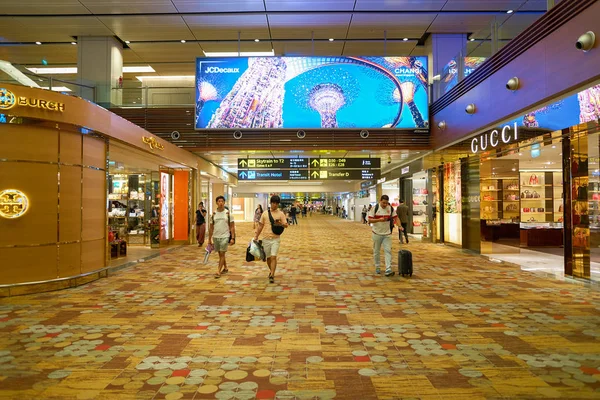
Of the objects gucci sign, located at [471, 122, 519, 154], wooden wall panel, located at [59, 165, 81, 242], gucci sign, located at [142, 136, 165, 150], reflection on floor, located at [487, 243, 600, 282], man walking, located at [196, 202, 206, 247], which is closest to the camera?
wooden wall panel, located at [59, 165, 81, 242]

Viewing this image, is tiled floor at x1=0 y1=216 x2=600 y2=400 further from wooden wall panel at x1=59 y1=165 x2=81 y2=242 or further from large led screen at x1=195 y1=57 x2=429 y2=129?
Answer: large led screen at x1=195 y1=57 x2=429 y2=129

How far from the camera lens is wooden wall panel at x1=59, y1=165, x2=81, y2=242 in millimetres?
6383

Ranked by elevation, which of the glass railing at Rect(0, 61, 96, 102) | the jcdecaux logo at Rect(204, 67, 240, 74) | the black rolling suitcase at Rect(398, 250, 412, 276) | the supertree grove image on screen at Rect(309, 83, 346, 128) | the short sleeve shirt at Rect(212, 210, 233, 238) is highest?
the jcdecaux logo at Rect(204, 67, 240, 74)

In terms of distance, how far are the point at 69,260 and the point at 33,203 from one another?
1.10m

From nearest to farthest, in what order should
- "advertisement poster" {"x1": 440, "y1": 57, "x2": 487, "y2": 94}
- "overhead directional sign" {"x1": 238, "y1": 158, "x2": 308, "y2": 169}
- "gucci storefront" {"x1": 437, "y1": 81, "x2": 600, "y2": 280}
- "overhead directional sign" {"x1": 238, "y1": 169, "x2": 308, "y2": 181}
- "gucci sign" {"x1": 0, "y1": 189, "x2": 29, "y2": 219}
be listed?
1. "gucci sign" {"x1": 0, "y1": 189, "x2": 29, "y2": 219}
2. "gucci storefront" {"x1": 437, "y1": 81, "x2": 600, "y2": 280}
3. "advertisement poster" {"x1": 440, "y1": 57, "x2": 487, "y2": 94}
4. "overhead directional sign" {"x1": 238, "y1": 158, "x2": 308, "y2": 169}
5. "overhead directional sign" {"x1": 238, "y1": 169, "x2": 308, "y2": 181}

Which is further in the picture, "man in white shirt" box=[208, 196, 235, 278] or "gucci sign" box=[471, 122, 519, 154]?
"gucci sign" box=[471, 122, 519, 154]

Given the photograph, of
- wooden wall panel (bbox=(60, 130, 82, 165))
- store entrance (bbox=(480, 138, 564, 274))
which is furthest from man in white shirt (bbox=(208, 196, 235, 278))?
store entrance (bbox=(480, 138, 564, 274))

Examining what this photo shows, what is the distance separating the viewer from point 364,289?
621 centimetres

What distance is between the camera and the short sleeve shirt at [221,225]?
749cm

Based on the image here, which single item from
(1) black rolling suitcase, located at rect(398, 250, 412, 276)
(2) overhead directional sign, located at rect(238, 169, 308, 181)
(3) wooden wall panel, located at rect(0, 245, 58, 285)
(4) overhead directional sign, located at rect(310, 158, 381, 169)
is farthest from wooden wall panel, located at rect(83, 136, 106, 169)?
(4) overhead directional sign, located at rect(310, 158, 381, 169)

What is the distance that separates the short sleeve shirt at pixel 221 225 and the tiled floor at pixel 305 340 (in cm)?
97

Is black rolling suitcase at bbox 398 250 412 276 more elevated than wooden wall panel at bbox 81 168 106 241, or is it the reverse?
wooden wall panel at bbox 81 168 106 241

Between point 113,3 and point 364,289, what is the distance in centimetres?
970

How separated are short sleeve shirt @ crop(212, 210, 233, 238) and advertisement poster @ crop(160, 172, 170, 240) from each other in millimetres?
5990
